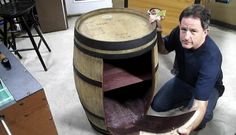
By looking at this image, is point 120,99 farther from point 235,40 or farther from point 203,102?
point 235,40

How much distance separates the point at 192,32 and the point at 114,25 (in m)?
0.47

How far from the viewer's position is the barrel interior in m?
1.60

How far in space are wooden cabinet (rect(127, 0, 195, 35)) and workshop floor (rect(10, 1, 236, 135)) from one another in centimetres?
32

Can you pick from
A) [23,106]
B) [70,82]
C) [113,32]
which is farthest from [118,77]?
[70,82]

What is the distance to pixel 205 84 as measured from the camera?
4.58 feet

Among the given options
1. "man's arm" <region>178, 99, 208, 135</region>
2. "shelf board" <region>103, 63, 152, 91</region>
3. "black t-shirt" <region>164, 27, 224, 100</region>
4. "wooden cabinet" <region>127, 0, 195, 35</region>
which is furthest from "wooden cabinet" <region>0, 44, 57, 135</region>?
"wooden cabinet" <region>127, 0, 195, 35</region>

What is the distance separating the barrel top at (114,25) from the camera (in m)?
1.46

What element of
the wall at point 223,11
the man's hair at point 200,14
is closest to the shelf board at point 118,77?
the man's hair at point 200,14

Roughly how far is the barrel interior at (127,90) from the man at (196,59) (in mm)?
201

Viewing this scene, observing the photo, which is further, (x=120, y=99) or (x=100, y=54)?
(x=120, y=99)

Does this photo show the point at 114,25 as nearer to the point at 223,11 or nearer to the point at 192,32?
the point at 192,32

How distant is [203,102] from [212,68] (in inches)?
7.4

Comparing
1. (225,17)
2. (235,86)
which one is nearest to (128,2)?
(225,17)

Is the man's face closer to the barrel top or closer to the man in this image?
the man
